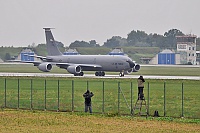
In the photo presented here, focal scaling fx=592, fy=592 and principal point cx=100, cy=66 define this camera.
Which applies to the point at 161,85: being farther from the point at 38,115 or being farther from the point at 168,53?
the point at 168,53

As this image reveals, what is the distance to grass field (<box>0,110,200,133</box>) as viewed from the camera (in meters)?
30.9

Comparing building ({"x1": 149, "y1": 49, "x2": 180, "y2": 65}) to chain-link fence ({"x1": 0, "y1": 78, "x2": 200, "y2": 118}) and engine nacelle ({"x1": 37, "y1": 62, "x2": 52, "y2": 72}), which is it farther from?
chain-link fence ({"x1": 0, "y1": 78, "x2": 200, "y2": 118})

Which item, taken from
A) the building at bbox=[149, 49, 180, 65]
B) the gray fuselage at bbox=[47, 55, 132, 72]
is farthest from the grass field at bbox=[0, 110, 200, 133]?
the building at bbox=[149, 49, 180, 65]

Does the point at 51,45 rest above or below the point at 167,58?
above

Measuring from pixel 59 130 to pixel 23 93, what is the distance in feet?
79.5

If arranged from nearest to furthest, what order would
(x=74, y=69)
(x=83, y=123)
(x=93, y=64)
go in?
(x=83, y=123)
(x=74, y=69)
(x=93, y=64)

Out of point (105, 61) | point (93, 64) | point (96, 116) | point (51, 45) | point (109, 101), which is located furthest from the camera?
point (51, 45)

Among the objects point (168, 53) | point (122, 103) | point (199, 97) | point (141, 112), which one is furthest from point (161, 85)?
point (168, 53)

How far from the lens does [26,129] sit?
Answer: 30859mm

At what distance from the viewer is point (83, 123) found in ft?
111

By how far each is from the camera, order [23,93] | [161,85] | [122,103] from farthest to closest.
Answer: [161,85]
[23,93]
[122,103]

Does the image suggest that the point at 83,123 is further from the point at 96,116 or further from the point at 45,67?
the point at 45,67

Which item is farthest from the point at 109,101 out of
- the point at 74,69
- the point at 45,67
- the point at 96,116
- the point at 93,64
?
the point at 45,67

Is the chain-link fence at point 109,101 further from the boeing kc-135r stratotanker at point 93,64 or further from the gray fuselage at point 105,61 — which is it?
the boeing kc-135r stratotanker at point 93,64
